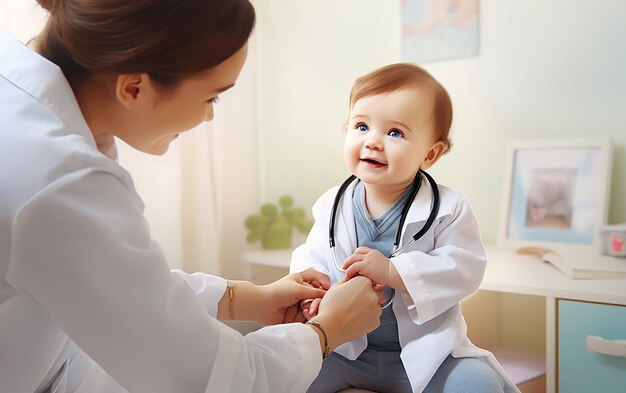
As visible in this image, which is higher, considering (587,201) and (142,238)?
(142,238)

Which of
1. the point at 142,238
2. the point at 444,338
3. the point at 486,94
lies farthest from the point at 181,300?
the point at 486,94

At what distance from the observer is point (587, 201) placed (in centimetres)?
203

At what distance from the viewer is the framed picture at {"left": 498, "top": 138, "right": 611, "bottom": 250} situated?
2018 millimetres

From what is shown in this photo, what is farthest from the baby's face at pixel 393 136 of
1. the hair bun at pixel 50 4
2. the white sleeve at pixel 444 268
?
the hair bun at pixel 50 4

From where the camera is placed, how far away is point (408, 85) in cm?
133

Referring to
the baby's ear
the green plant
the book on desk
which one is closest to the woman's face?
the baby's ear

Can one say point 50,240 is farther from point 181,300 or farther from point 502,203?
point 502,203

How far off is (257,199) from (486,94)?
117 centimetres

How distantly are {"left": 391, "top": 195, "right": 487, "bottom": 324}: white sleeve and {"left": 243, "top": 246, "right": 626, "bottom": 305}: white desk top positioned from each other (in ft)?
1.42

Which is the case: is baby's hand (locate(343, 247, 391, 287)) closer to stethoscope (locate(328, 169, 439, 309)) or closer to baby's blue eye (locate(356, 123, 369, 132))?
stethoscope (locate(328, 169, 439, 309))

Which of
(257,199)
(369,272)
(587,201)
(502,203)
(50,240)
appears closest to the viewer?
(50,240)

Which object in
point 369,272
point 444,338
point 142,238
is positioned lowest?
point 444,338

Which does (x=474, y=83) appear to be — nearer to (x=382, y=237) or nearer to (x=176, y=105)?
(x=382, y=237)

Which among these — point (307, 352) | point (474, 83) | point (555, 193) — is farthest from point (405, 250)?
point (474, 83)
